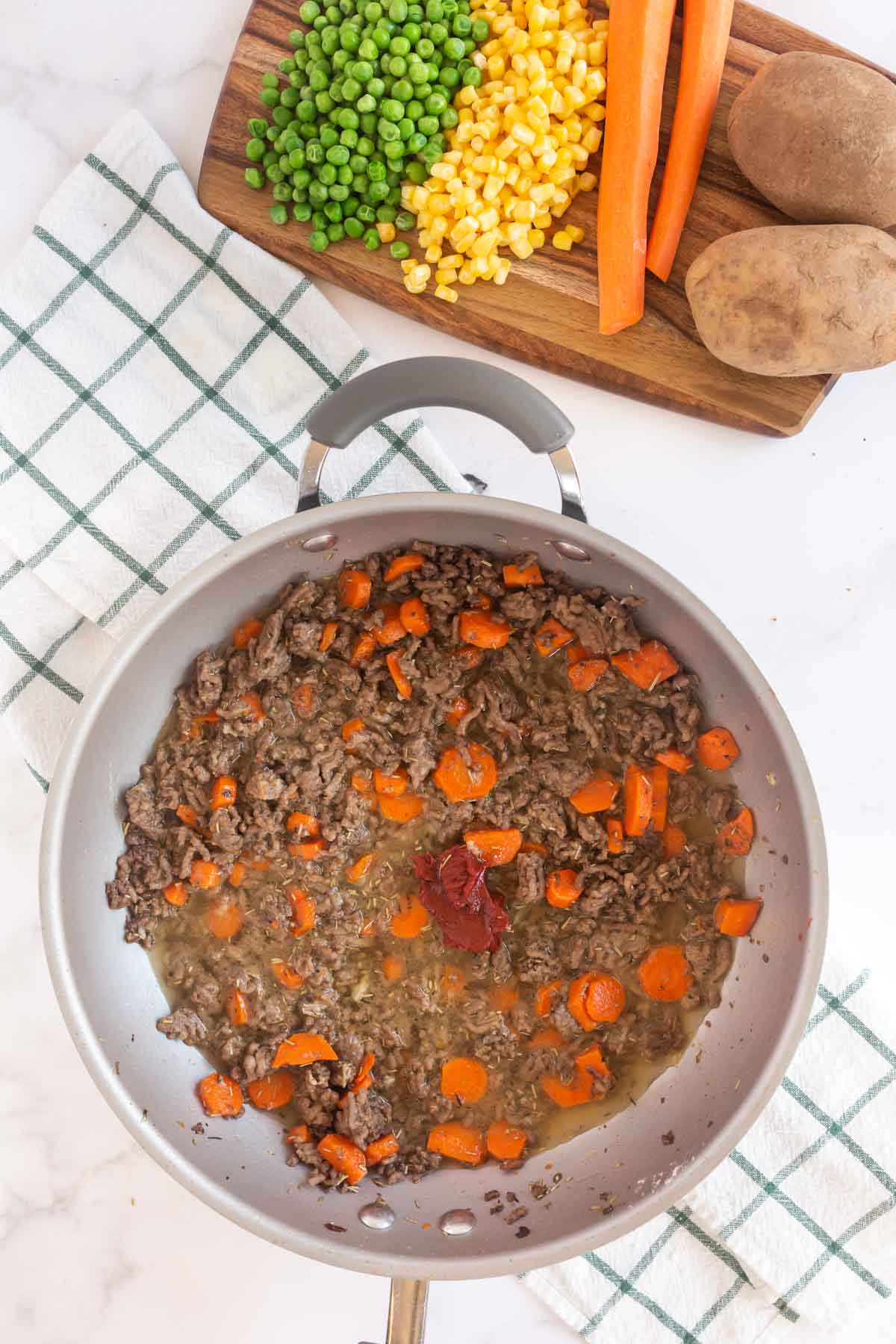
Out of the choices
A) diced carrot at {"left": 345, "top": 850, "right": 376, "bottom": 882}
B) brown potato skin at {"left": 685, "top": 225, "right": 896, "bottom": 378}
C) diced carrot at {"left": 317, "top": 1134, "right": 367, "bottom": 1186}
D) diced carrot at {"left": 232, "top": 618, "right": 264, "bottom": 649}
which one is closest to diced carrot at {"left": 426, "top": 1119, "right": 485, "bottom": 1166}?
diced carrot at {"left": 317, "top": 1134, "right": 367, "bottom": 1186}

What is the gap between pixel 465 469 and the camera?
305 cm

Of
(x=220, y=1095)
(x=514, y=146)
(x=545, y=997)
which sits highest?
(x=514, y=146)

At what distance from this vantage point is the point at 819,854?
2480mm

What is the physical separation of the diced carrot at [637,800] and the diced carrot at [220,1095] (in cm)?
126

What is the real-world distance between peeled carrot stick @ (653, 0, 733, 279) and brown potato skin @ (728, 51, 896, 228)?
0.13m

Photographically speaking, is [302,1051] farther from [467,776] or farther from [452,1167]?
[467,776]

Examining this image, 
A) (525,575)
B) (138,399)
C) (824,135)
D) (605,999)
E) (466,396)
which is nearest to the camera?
(466,396)

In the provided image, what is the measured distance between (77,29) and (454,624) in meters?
2.05

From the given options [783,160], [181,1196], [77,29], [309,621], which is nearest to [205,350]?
[309,621]

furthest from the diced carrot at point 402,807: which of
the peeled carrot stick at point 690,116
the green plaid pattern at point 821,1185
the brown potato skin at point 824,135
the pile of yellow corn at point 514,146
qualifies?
the brown potato skin at point 824,135

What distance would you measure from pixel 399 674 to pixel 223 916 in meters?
0.81

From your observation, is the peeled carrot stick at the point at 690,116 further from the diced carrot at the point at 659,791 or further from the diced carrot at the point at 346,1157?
the diced carrot at the point at 346,1157

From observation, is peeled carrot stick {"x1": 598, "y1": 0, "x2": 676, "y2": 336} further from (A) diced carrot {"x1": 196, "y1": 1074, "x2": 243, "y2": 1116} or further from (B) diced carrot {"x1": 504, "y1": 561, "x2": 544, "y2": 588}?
(A) diced carrot {"x1": 196, "y1": 1074, "x2": 243, "y2": 1116}

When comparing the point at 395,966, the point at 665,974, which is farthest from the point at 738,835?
the point at 395,966
